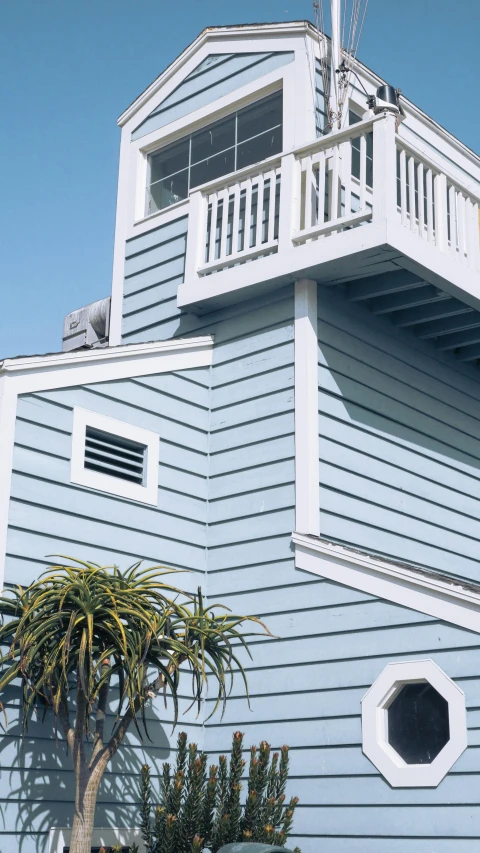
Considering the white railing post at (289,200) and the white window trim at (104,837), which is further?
the white railing post at (289,200)

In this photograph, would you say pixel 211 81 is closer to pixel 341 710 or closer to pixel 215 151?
pixel 215 151

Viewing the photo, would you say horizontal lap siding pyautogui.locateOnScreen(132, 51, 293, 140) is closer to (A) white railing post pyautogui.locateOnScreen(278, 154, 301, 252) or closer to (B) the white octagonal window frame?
(A) white railing post pyautogui.locateOnScreen(278, 154, 301, 252)

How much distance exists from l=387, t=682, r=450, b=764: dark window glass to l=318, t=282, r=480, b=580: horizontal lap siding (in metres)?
1.41

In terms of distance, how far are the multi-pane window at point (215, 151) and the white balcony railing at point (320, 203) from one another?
56 centimetres

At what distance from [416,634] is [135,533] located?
2214 mm

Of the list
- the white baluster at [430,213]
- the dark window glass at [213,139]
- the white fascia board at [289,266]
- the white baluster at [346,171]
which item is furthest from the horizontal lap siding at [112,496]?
the dark window glass at [213,139]

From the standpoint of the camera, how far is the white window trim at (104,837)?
6.50 metres

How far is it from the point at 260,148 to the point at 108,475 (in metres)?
3.50

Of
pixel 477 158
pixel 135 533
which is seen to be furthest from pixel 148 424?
pixel 477 158

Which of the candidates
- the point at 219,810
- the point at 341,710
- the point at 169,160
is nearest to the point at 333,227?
the point at 169,160

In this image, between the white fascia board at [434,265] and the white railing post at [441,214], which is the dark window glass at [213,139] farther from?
the white fascia board at [434,265]

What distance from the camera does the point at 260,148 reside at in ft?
30.3

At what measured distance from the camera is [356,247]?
746 centimetres

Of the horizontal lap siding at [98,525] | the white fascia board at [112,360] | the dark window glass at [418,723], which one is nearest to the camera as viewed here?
the dark window glass at [418,723]
